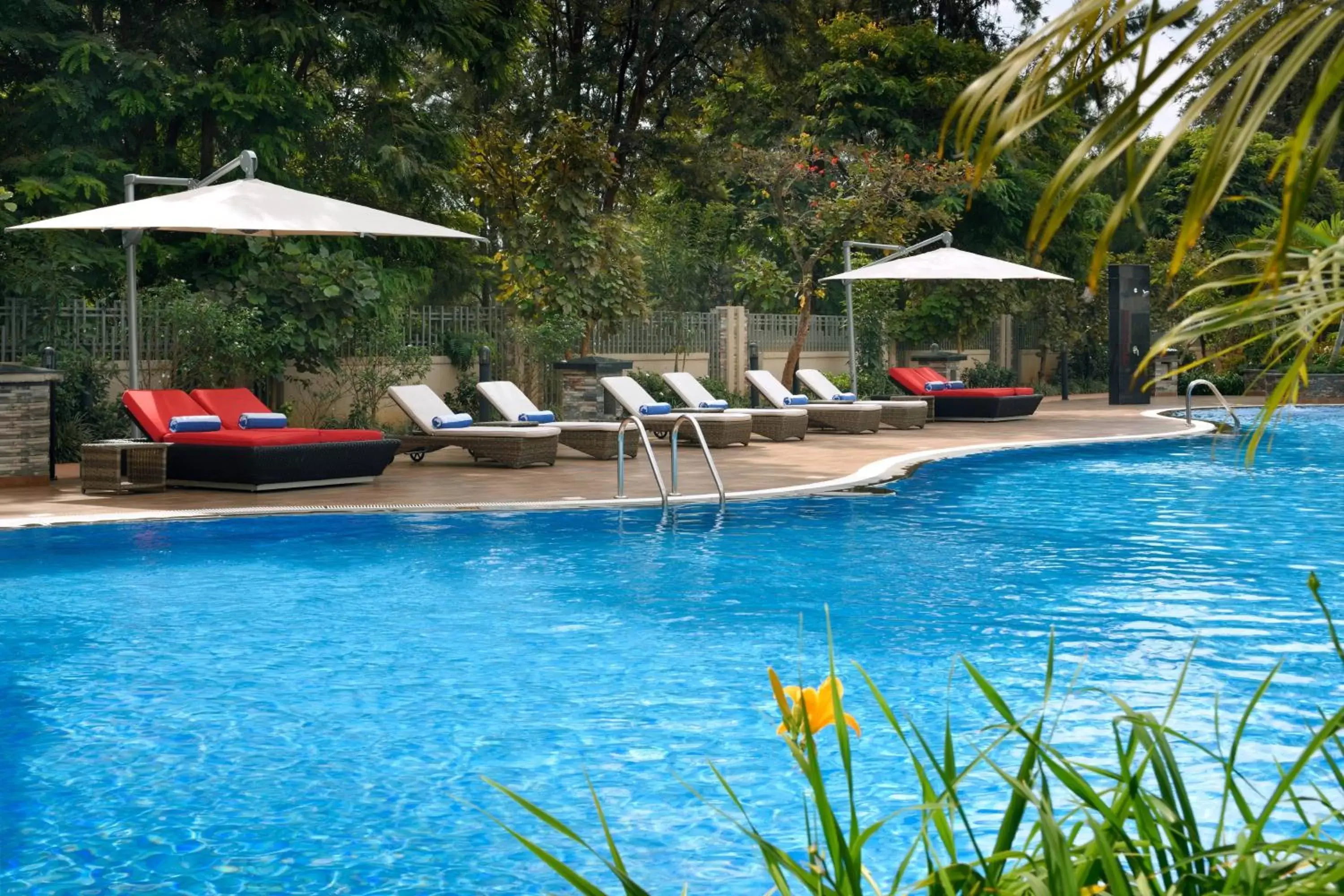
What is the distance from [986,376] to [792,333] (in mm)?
4448

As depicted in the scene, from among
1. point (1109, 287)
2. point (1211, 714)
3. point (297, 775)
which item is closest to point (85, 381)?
point (297, 775)

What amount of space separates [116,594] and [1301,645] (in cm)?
636

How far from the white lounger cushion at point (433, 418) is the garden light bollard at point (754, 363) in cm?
694

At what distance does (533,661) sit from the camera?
7.00 meters

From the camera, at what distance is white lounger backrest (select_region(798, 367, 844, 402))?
857 inches

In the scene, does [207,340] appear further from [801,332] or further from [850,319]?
[801,332]

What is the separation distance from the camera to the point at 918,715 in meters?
6.10

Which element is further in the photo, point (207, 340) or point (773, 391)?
point (773, 391)

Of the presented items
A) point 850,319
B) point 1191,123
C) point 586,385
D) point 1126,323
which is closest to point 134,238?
point 586,385

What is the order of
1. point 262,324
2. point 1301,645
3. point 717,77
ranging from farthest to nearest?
point 717,77
point 262,324
point 1301,645

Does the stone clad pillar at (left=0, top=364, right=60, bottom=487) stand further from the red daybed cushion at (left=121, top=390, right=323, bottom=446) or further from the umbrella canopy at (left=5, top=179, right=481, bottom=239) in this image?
the umbrella canopy at (left=5, top=179, right=481, bottom=239)

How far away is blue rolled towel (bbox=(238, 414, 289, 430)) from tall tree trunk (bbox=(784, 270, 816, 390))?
12.4m

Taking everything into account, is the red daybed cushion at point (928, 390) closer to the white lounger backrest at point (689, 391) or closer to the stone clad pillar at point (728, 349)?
the stone clad pillar at point (728, 349)

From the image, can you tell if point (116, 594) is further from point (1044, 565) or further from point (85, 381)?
→ point (85, 381)
